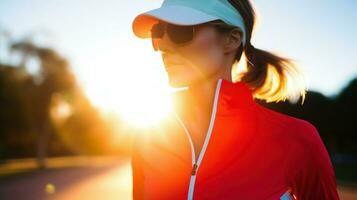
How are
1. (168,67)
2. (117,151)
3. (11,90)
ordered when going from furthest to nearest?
1. (117,151)
2. (11,90)
3. (168,67)

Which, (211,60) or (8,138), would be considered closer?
(211,60)

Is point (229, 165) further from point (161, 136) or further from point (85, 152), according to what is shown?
point (85, 152)

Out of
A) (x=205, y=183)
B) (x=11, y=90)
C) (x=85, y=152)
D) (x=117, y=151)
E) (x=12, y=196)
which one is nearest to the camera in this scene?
(x=205, y=183)

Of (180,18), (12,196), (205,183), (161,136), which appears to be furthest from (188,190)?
(12,196)

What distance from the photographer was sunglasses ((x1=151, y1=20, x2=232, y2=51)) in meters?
2.36

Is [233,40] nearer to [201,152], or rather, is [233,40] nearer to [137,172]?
[201,152]

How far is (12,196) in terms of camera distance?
607 inches

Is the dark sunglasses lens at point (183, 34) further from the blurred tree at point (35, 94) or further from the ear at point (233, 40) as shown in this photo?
the blurred tree at point (35, 94)

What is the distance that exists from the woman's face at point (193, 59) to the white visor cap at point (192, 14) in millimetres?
68

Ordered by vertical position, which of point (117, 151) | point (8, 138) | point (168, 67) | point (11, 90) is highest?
point (168, 67)

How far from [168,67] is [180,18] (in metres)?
0.23

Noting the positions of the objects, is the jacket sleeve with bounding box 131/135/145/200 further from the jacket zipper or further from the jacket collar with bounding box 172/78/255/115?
the jacket collar with bounding box 172/78/255/115

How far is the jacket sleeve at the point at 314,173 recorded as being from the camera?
222 centimetres

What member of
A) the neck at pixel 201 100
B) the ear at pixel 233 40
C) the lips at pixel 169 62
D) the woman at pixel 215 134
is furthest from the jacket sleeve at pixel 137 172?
the ear at pixel 233 40
